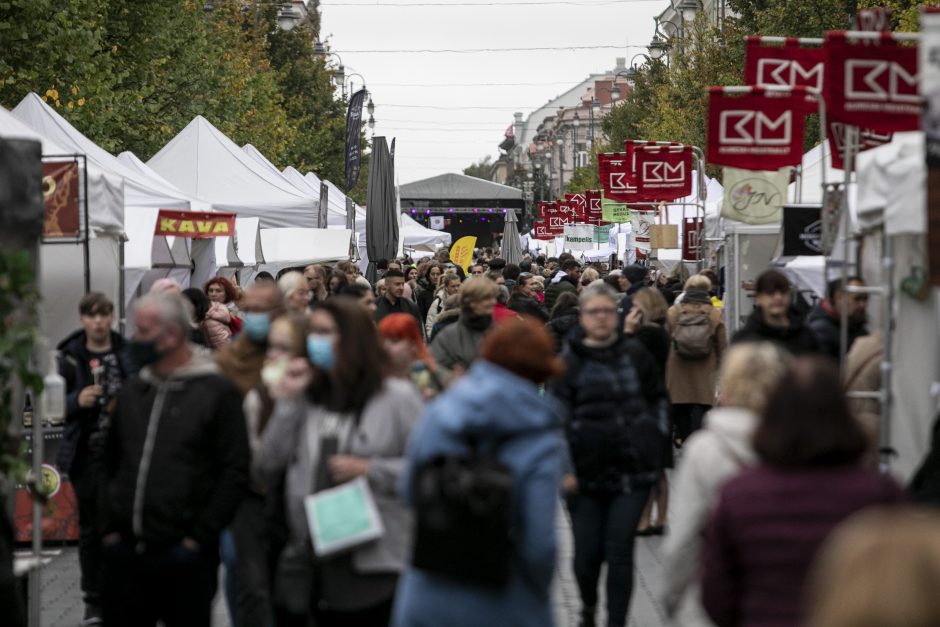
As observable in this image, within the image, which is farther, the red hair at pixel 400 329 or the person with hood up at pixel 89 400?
the person with hood up at pixel 89 400

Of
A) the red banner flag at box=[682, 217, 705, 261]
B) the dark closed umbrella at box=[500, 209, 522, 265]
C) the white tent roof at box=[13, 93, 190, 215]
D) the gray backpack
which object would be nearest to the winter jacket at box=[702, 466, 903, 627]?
the gray backpack

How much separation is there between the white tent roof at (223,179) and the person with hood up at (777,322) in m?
14.7

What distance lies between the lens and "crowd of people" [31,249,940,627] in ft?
13.0

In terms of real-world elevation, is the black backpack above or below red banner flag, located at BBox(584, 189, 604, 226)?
below

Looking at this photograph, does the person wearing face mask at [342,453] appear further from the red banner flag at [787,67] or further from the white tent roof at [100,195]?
the red banner flag at [787,67]

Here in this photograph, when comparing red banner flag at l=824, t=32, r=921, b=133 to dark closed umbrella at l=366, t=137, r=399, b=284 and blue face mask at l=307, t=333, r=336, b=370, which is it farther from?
dark closed umbrella at l=366, t=137, r=399, b=284

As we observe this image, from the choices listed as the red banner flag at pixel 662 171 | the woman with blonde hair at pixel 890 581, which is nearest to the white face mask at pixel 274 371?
the woman with blonde hair at pixel 890 581

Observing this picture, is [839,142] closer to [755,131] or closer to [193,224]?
[755,131]

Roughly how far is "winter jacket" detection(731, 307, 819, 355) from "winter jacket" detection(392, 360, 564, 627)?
3722 mm

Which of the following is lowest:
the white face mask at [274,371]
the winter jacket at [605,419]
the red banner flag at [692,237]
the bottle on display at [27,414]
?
the bottle on display at [27,414]

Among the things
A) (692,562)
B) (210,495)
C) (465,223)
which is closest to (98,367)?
(210,495)

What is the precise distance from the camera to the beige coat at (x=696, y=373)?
12828 millimetres

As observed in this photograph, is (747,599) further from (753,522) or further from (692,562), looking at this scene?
(692,562)

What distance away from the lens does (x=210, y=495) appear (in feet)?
19.7
